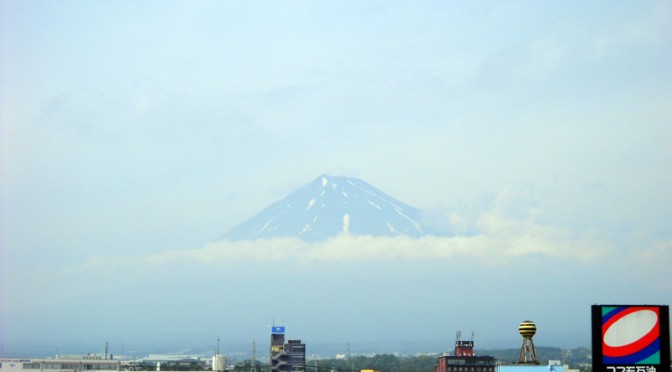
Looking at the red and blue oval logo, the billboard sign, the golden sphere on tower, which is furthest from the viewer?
the golden sphere on tower

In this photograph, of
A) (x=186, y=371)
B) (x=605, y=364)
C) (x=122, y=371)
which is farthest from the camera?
(x=186, y=371)

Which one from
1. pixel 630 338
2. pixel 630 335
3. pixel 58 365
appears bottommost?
pixel 58 365

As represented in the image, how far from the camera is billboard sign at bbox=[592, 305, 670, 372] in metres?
67.9

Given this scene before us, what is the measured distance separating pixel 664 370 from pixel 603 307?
214 inches

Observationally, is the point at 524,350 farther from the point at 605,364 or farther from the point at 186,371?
the point at 186,371

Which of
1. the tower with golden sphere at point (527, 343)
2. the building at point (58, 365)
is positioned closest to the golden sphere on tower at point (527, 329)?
the tower with golden sphere at point (527, 343)

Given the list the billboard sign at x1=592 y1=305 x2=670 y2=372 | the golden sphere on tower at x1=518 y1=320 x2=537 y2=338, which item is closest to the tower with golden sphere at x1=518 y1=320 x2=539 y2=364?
the golden sphere on tower at x1=518 y1=320 x2=537 y2=338

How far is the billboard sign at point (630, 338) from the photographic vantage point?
67.9 meters

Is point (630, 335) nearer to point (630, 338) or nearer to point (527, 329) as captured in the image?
point (630, 338)

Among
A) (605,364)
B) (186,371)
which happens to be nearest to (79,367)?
(186,371)

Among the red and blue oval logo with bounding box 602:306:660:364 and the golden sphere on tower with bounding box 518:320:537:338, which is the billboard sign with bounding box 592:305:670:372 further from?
the golden sphere on tower with bounding box 518:320:537:338

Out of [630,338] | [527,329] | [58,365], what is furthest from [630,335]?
[58,365]

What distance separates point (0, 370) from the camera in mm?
139500

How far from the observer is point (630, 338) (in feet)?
224
